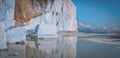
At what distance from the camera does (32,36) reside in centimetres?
1917

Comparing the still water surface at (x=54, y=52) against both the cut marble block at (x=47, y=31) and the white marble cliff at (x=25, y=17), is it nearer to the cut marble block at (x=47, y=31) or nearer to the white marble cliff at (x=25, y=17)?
the white marble cliff at (x=25, y=17)

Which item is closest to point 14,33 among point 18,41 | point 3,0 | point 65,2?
point 18,41

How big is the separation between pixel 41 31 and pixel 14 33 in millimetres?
6885

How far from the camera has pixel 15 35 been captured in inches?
529

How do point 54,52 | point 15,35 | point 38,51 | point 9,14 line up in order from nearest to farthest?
point 38,51 < point 54,52 < point 9,14 < point 15,35

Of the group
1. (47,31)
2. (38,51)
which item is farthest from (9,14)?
(47,31)

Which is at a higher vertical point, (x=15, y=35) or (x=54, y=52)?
(x=15, y=35)

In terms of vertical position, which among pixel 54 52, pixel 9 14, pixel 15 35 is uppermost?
pixel 9 14

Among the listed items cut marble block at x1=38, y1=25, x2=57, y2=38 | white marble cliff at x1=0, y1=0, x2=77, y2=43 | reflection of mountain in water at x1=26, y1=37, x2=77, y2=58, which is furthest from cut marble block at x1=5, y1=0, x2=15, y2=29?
cut marble block at x1=38, y1=25, x2=57, y2=38

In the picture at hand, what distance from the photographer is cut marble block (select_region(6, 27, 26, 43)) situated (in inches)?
516

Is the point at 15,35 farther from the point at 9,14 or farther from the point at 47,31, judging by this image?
the point at 47,31

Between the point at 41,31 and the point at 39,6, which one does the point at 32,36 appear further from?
the point at 39,6

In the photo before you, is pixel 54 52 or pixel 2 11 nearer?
pixel 54 52

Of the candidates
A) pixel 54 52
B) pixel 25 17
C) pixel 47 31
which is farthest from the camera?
pixel 47 31
